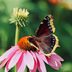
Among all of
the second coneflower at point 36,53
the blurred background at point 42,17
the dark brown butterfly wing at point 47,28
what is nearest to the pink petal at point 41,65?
the second coneflower at point 36,53

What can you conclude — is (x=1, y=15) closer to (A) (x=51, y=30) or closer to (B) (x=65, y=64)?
(B) (x=65, y=64)

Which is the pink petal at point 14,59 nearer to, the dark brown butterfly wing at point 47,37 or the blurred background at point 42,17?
the dark brown butterfly wing at point 47,37

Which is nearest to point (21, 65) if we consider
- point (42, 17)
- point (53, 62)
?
point (53, 62)

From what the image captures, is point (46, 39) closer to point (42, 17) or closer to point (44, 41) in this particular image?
point (44, 41)

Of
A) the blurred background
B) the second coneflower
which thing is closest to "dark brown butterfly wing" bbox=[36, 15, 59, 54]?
the second coneflower

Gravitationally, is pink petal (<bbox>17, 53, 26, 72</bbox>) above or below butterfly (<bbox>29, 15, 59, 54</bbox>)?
below

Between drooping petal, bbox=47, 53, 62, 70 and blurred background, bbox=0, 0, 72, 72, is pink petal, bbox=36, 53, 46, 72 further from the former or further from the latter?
blurred background, bbox=0, 0, 72, 72

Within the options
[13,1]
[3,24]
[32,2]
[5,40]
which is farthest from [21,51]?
[32,2]
